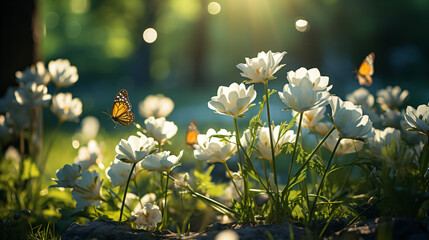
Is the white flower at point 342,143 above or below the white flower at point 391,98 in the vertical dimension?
below

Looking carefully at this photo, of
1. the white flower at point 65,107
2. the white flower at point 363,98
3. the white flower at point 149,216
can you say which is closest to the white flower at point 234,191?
the white flower at point 149,216

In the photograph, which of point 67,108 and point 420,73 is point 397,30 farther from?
point 67,108

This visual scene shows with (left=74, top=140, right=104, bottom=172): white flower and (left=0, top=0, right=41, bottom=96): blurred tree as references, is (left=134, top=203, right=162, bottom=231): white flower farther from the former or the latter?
(left=0, top=0, right=41, bottom=96): blurred tree

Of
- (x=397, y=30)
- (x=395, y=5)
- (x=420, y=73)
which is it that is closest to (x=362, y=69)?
(x=395, y=5)

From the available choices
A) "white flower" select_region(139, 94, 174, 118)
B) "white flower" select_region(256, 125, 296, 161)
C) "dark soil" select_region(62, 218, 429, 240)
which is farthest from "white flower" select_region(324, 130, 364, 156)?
"white flower" select_region(139, 94, 174, 118)

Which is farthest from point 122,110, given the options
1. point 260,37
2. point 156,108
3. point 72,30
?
point 72,30

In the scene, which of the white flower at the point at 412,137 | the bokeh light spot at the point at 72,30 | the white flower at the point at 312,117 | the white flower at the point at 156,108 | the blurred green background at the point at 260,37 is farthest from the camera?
the bokeh light spot at the point at 72,30

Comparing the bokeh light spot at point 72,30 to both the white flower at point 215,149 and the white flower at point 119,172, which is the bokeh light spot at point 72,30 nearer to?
the white flower at point 119,172
